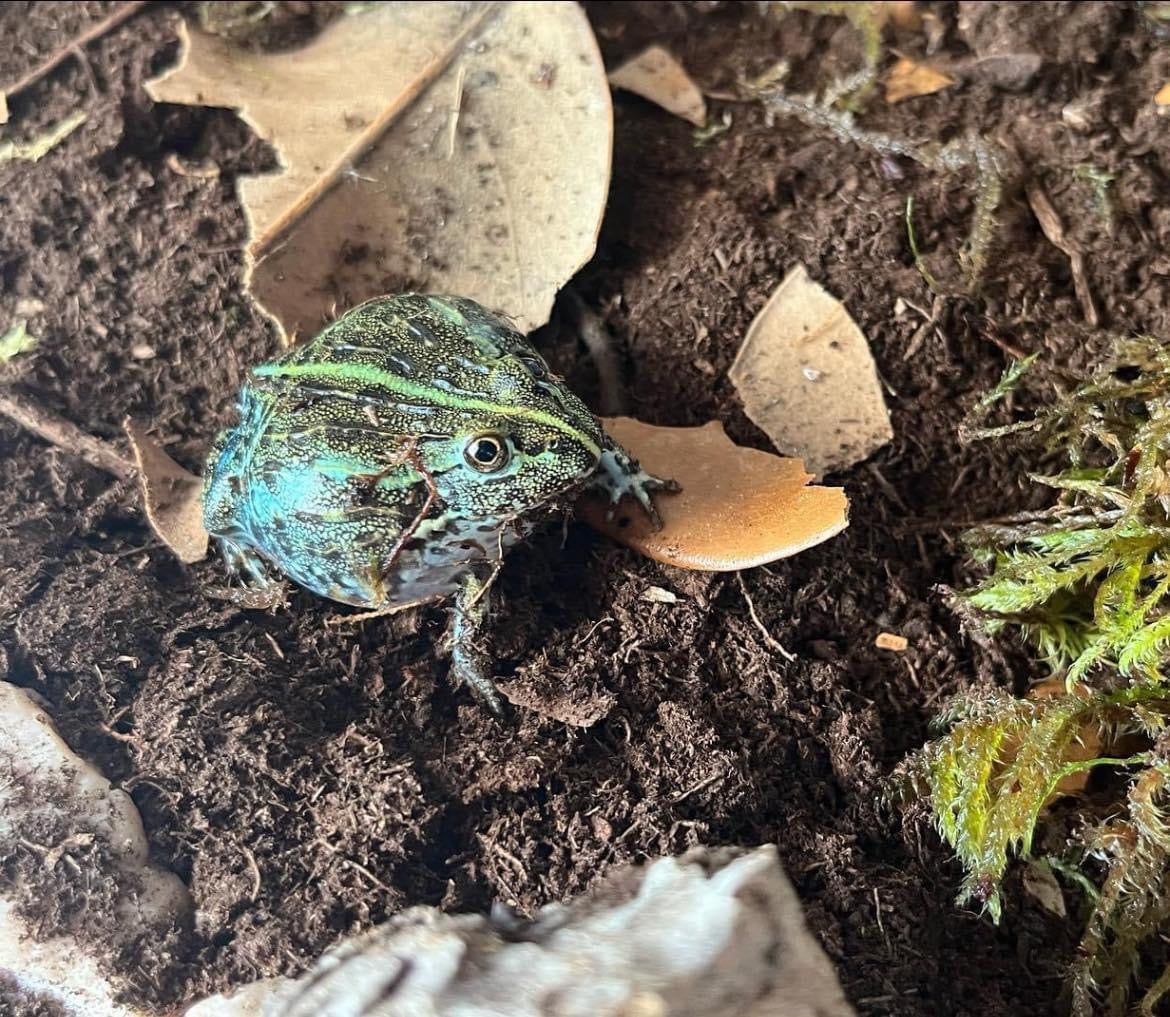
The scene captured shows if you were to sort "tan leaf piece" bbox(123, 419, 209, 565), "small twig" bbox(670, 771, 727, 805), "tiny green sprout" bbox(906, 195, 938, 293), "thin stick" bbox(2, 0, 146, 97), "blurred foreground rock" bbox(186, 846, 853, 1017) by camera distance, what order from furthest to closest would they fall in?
"thin stick" bbox(2, 0, 146, 97) → "tiny green sprout" bbox(906, 195, 938, 293) → "tan leaf piece" bbox(123, 419, 209, 565) → "small twig" bbox(670, 771, 727, 805) → "blurred foreground rock" bbox(186, 846, 853, 1017)

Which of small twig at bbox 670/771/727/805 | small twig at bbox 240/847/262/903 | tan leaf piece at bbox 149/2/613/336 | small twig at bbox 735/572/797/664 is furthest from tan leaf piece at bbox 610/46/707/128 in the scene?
small twig at bbox 240/847/262/903

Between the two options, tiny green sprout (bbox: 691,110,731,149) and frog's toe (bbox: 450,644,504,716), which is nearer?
frog's toe (bbox: 450,644,504,716)

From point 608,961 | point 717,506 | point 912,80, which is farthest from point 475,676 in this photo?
point 912,80

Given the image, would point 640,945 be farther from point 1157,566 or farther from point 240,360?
point 240,360

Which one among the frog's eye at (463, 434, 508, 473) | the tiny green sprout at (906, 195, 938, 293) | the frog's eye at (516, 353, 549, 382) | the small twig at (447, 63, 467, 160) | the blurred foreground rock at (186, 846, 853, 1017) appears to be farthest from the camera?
the small twig at (447, 63, 467, 160)

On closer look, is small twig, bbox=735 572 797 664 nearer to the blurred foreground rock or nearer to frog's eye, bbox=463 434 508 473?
the blurred foreground rock

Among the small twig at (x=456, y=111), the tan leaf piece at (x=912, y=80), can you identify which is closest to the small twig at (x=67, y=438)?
the small twig at (x=456, y=111)

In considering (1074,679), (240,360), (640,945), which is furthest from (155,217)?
(1074,679)
